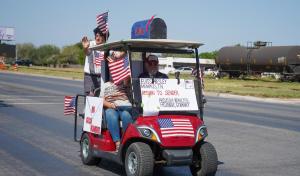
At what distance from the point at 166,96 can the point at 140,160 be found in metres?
1.14

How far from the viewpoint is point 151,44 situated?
26.3 ft

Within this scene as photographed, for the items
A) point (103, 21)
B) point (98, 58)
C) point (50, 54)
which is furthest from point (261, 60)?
point (50, 54)

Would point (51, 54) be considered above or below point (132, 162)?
above

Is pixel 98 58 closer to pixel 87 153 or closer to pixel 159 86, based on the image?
pixel 87 153

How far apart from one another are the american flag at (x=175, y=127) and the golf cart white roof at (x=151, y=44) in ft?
3.82

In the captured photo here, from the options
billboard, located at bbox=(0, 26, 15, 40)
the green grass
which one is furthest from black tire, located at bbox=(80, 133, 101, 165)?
billboard, located at bbox=(0, 26, 15, 40)

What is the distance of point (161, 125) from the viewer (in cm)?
716

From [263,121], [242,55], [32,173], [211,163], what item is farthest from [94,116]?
[242,55]

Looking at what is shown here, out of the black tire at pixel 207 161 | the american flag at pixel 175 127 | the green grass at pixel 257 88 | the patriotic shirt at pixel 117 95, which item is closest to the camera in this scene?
the american flag at pixel 175 127

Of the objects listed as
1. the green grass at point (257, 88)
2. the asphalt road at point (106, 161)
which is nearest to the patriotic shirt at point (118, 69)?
the asphalt road at point (106, 161)

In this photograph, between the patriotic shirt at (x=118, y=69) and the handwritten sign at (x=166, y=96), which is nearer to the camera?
the handwritten sign at (x=166, y=96)

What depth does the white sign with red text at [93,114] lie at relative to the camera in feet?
26.6

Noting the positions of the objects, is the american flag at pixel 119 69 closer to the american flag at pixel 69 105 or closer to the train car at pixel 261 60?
the american flag at pixel 69 105

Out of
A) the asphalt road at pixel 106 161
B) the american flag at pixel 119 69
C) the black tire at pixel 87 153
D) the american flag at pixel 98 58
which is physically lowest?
the asphalt road at pixel 106 161
